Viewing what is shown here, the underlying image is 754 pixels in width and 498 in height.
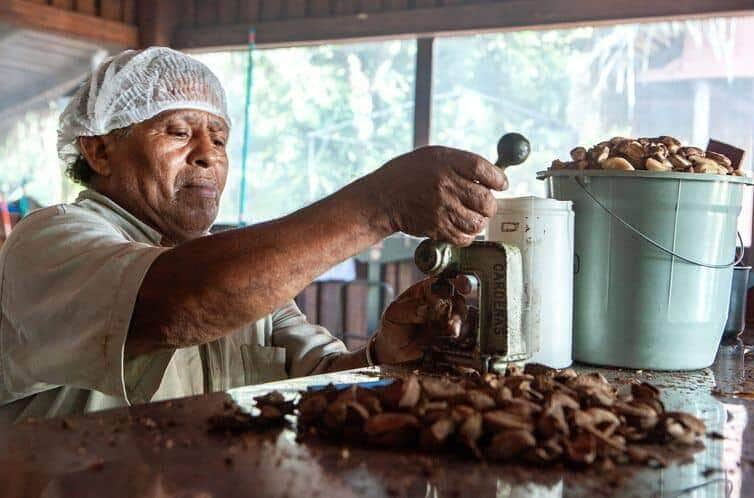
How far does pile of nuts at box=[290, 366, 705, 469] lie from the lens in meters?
1.03

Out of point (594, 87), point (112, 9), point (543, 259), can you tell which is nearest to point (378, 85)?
point (594, 87)

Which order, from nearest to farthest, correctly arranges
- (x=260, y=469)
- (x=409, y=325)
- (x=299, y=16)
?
1. (x=260, y=469)
2. (x=409, y=325)
3. (x=299, y=16)

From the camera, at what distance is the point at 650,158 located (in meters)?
1.87

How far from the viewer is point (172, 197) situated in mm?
2121

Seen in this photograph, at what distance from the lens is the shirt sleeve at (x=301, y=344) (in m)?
2.17

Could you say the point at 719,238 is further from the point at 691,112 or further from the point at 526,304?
the point at 691,112

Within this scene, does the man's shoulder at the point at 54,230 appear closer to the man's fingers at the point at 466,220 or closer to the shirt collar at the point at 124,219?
the shirt collar at the point at 124,219

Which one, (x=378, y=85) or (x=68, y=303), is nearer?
(x=68, y=303)

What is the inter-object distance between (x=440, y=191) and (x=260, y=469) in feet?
2.19

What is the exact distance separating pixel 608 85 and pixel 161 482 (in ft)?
15.3

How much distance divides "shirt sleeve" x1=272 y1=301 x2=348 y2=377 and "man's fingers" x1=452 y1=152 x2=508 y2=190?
2.66 ft

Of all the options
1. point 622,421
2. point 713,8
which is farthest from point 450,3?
point 622,421

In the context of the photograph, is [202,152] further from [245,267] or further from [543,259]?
[543,259]

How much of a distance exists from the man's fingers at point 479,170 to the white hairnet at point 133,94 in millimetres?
959
